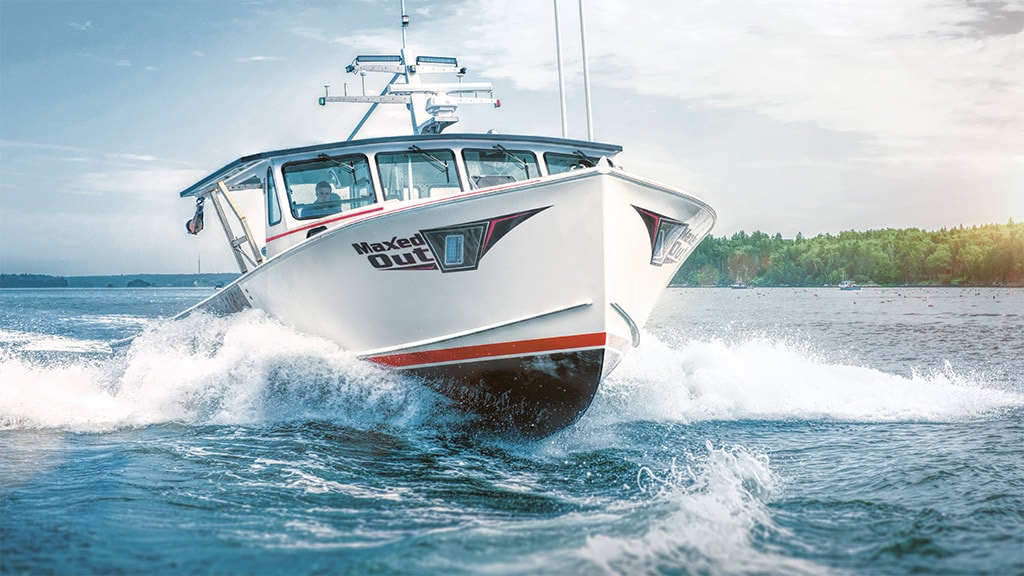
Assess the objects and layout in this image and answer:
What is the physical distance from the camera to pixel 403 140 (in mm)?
9695

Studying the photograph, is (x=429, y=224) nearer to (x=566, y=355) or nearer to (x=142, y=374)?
(x=566, y=355)

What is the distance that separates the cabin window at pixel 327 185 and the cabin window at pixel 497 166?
52.3 inches

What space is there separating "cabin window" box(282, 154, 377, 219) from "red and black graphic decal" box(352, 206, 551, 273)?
4.36 feet

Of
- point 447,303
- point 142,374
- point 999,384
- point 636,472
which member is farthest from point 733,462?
point 999,384

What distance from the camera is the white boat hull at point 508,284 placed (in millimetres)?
7801

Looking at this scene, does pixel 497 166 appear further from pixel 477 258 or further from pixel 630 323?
pixel 630 323

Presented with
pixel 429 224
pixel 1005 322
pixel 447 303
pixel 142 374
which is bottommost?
pixel 1005 322

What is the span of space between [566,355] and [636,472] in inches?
59.6

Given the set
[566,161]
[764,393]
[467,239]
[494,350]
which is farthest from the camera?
[764,393]

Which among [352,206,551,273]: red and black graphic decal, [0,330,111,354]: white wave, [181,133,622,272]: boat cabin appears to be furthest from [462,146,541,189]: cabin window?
[0,330,111,354]: white wave

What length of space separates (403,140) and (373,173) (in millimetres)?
571

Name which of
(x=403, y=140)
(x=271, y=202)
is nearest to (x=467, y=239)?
(x=403, y=140)

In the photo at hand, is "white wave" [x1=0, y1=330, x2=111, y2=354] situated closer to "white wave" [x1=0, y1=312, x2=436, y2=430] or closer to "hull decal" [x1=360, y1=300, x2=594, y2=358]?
"white wave" [x1=0, y1=312, x2=436, y2=430]

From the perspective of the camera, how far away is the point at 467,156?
9922 millimetres
